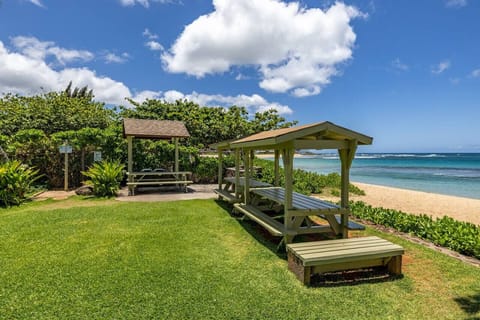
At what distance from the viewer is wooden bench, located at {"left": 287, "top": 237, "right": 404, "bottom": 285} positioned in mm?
3318

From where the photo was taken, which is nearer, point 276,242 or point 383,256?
point 383,256

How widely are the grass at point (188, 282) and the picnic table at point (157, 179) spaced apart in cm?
425

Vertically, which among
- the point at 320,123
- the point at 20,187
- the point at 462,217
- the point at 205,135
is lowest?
the point at 462,217

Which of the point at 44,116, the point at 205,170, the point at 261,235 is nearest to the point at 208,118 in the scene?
the point at 205,170

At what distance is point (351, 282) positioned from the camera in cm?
340

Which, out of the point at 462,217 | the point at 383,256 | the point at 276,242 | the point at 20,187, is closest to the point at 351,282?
the point at 383,256

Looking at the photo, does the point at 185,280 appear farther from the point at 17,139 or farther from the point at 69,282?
the point at 17,139


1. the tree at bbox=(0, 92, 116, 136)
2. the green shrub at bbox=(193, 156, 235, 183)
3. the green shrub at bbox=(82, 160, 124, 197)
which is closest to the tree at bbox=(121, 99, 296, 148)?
the tree at bbox=(0, 92, 116, 136)

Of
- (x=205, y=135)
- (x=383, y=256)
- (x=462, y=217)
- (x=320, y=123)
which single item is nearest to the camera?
(x=383, y=256)

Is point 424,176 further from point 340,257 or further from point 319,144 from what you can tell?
point 340,257

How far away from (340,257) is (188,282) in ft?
6.22

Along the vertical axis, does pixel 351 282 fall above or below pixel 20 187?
below

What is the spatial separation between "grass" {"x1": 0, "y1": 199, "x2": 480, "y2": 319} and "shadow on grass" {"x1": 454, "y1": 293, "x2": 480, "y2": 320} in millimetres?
15

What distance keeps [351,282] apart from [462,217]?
674 cm
